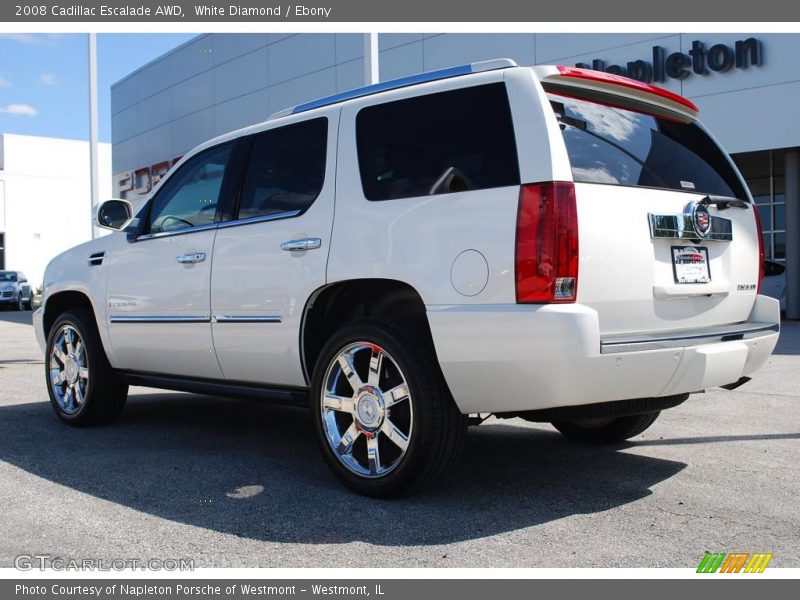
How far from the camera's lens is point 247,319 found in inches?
A: 185

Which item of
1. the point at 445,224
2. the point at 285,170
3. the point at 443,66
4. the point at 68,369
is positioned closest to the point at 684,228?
the point at 445,224

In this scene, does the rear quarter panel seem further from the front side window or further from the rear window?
the front side window

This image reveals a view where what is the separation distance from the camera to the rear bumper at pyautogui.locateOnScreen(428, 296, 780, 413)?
11.4ft

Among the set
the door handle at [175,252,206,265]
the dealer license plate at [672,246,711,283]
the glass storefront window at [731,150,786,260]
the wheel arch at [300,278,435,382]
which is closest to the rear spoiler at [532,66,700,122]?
the dealer license plate at [672,246,711,283]

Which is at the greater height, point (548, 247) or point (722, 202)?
point (722, 202)

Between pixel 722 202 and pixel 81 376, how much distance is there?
4.36m

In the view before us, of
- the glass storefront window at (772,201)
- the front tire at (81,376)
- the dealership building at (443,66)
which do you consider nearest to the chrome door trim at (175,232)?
the front tire at (81,376)

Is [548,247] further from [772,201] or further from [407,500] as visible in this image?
[772,201]

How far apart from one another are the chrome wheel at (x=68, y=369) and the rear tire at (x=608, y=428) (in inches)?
129

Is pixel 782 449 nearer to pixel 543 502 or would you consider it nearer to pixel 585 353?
pixel 543 502

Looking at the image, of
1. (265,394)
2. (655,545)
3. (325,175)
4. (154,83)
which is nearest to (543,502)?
(655,545)

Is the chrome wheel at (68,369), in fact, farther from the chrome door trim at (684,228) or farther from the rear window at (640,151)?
the chrome door trim at (684,228)

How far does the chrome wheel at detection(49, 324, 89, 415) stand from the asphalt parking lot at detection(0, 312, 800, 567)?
0.21 meters

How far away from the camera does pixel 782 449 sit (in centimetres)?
520
